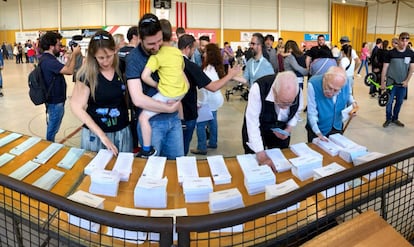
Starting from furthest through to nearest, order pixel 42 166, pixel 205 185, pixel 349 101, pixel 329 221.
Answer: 1. pixel 349 101
2. pixel 42 166
3. pixel 205 185
4. pixel 329 221

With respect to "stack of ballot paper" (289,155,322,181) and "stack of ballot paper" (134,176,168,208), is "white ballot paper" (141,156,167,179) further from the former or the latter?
"stack of ballot paper" (289,155,322,181)

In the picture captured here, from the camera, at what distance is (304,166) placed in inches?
67.6

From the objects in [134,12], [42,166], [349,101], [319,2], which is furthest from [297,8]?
[42,166]

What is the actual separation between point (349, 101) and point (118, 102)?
1.74 m

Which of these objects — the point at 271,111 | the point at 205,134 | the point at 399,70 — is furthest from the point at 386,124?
the point at 271,111

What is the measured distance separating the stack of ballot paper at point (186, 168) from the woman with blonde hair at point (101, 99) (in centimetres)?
38

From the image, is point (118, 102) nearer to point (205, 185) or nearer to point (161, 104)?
point (161, 104)

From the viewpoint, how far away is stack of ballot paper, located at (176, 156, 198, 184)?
1.65m

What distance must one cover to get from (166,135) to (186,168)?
15.7 inches

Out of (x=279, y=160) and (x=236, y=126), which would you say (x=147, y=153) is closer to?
(x=279, y=160)

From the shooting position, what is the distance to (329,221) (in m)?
1.34

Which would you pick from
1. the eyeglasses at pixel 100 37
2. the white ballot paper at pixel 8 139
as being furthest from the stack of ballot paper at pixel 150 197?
the white ballot paper at pixel 8 139

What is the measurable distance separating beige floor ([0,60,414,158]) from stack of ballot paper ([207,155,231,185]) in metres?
2.14

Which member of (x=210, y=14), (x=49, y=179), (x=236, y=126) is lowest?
(x=236, y=126)
